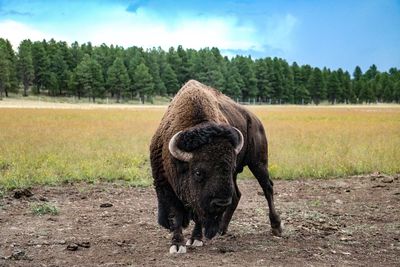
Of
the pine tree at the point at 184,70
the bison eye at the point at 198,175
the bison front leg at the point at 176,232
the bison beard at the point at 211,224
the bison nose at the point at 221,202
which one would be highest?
the pine tree at the point at 184,70

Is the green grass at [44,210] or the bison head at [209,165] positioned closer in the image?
the bison head at [209,165]

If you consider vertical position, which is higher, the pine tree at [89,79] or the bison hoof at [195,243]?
the pine tree at [89,79]

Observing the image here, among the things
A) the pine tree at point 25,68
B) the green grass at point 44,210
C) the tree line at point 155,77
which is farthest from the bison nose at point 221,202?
the pine tree at point 25,68

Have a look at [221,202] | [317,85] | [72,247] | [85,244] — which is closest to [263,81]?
[317,85]

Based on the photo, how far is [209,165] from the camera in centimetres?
689

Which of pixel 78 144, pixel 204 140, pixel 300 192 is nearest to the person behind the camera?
pixel 204 140

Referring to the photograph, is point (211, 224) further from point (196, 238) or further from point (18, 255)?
point (18, 255)

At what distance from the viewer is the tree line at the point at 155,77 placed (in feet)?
358

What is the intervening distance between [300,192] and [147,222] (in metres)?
5.11

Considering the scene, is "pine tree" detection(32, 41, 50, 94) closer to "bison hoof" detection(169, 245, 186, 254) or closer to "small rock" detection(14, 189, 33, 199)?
"small rock" detection(14, 189, 33, 199)

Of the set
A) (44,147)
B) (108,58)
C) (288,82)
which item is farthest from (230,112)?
(288,82)

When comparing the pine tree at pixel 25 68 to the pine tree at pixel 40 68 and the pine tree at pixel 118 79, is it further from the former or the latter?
the pine tree at pixel 118 79

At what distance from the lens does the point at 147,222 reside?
9.95m

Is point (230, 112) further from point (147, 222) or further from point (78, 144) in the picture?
point (78, 144)
